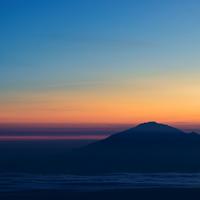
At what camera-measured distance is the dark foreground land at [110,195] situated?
3422 cm

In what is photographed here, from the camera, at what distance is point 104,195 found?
115 feet

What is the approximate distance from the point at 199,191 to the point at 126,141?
43.6 metres

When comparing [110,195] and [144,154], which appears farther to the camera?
[144,154]

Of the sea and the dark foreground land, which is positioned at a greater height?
the sea

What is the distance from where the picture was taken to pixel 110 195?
3534 cm

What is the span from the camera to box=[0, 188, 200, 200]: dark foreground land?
34219 millimetres

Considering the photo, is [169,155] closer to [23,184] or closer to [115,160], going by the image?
[115,160]

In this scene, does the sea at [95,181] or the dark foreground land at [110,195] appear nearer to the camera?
the dark foreground land at [110,195]

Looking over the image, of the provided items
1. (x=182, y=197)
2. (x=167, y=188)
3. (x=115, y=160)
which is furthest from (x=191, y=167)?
(x=182, y=197)

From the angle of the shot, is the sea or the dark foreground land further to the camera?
the sea

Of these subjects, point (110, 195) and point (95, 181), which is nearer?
point (110, 195)

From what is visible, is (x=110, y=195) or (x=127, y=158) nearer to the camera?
(x=110, y=195)

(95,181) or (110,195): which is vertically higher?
(95,181)

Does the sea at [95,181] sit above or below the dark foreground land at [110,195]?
above
